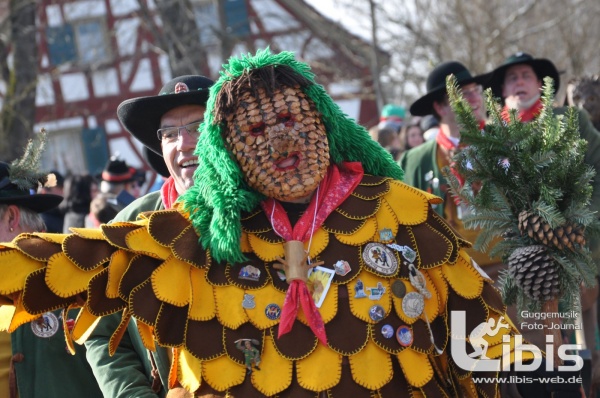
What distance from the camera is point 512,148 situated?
161 inches

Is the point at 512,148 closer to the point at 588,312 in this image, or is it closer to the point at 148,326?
the point at 148,326

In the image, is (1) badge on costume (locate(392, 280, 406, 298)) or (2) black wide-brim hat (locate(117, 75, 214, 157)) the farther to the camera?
(2) black wide-brim hat (locate(117, 75, 214, 157))

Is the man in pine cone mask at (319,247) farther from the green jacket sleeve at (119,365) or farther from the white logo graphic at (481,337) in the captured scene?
the green jacket sleeve at (119,365)

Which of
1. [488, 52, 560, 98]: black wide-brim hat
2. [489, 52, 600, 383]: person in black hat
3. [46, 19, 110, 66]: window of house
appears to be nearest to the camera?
[489, 52, 600, 383]: person in black hat

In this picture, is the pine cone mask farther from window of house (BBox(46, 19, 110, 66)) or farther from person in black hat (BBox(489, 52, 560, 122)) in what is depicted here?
window of house (BBox(46, 19, 110, 66))

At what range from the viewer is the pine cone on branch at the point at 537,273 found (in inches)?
157

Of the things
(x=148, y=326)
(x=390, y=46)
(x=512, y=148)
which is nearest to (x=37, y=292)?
(x=148, y=326)

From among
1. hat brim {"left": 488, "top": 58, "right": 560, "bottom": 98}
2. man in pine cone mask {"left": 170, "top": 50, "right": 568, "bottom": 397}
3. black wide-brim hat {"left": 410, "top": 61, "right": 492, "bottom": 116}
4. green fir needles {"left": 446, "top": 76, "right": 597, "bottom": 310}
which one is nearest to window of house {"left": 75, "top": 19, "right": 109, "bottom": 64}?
black wide-brim hat {"left": 410, "top": 61, "right": 492, "bottom": 116}

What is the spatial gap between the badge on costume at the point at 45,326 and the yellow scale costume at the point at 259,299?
0.75 meters

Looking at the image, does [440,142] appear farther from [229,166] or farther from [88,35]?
[88,35]

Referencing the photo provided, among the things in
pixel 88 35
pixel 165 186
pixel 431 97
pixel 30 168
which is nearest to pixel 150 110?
pixel 165 186

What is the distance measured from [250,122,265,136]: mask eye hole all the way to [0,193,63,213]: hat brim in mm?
1330

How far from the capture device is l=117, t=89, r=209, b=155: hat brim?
14.9 ft

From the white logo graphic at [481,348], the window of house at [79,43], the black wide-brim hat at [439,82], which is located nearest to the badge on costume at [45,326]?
the white logo graphic at [481,348]
